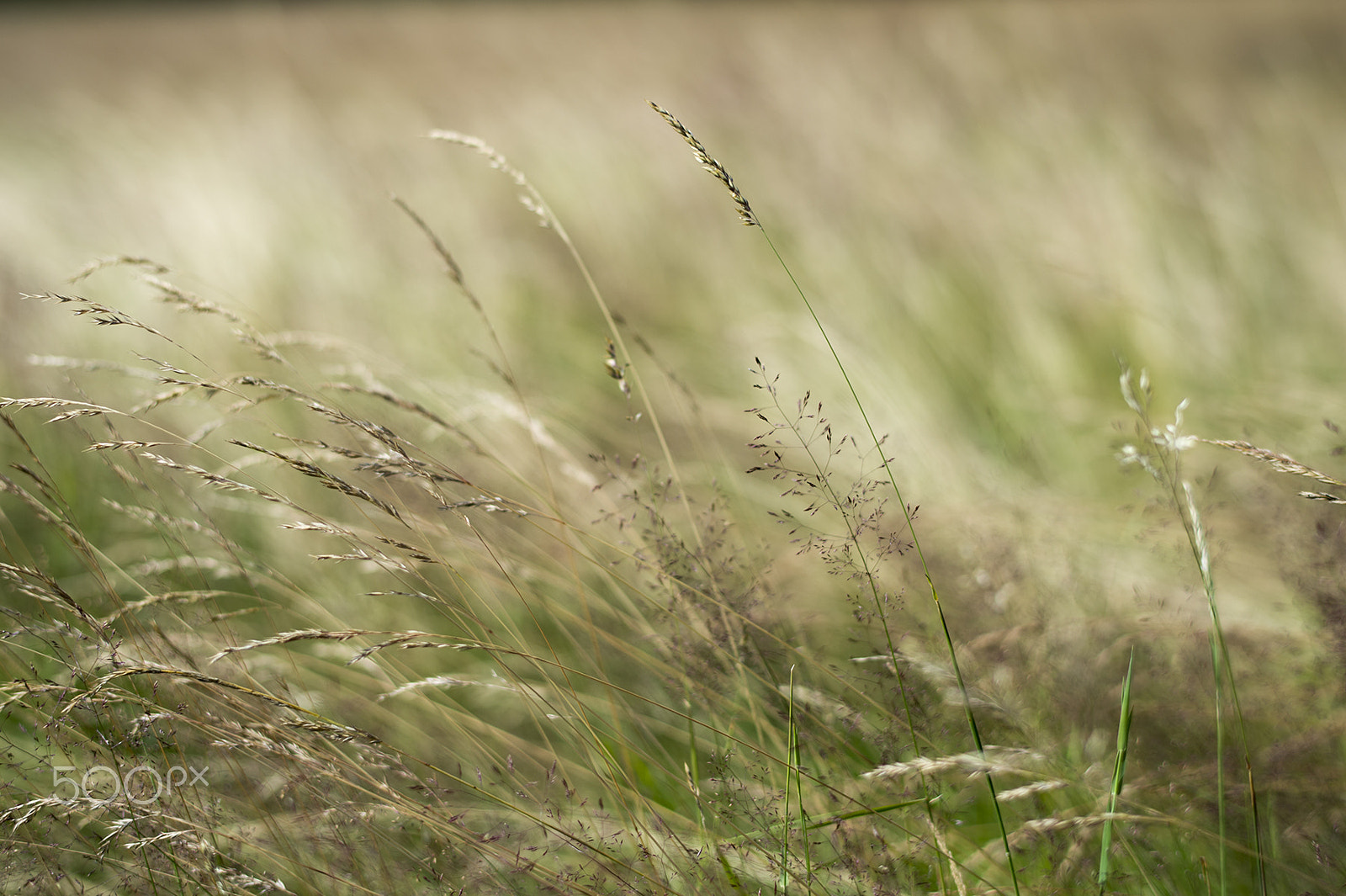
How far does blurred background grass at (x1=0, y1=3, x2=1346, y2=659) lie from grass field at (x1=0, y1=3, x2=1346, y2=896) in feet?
0.07

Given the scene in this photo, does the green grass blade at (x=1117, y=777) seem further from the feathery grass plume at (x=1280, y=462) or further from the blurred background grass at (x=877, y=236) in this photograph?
the blurred background grass at (x=877, y=236)

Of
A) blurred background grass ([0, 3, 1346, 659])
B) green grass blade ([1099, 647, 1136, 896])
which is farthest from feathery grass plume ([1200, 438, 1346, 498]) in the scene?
blurred background grass ([0, 3, 1346, 659])

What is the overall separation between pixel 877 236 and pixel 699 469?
4.82 feet

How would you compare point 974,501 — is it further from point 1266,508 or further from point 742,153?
point 742,153

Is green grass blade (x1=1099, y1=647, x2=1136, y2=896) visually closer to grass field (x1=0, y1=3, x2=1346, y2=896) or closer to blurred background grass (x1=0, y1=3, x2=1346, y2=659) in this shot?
grass field (x1=0, y1=3, x2=1346, y2=896)

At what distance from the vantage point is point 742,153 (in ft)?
11.7

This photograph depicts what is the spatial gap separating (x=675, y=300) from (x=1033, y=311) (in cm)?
121

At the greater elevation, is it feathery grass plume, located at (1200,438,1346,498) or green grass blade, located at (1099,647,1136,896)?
feathery grass plume, located at (1200,438,1346,498)

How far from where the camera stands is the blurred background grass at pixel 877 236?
1.87 metres

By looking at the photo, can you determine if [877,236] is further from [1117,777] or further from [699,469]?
[1117,777]

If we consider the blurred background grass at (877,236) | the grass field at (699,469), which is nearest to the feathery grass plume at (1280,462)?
the grass field at (699,469)

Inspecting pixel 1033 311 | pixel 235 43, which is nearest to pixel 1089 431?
pixel 1033 311

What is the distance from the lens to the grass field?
86cm

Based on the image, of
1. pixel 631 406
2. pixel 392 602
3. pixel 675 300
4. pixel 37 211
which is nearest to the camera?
pixel 392 602
